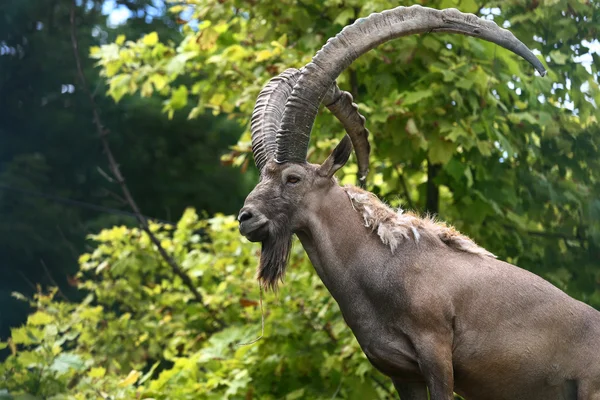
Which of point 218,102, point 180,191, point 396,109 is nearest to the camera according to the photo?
point 396,109

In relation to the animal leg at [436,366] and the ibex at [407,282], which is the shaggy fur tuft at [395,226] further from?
the animal leg at [436,366]

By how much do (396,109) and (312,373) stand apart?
7.97 ft

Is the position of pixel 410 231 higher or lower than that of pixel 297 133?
lower

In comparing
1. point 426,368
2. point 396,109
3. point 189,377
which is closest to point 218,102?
point 396,109

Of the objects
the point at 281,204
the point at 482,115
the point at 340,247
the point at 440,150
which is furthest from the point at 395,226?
the point at 482,115

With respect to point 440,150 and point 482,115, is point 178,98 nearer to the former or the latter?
point 440,150

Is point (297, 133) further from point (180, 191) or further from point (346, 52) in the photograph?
point (180, 191)

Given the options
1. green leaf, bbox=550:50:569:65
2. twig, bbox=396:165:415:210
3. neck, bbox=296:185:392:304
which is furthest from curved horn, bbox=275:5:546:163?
twig, bbox=396:165:415:210

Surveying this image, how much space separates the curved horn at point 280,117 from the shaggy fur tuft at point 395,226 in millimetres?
291

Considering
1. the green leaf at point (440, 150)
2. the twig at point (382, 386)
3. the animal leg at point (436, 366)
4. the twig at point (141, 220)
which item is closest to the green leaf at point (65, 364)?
the twig at point (141, 220)

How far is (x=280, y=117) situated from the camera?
171 inches

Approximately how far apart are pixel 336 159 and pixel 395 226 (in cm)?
43

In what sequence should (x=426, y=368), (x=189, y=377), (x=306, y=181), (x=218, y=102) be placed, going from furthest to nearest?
(x=218, y=102) < (x=189, y=377) < (x=306, y=181) < (x=426, y=368)

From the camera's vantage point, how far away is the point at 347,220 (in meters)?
4.05
